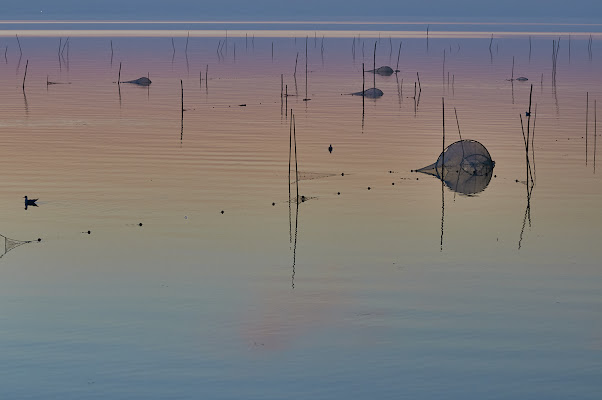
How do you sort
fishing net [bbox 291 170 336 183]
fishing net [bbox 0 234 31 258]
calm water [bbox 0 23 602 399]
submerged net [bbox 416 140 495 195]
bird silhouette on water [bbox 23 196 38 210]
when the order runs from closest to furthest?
calm water [bbox 0 23 602 399] → fishing net [bbox 0 234 31 258] → bird silhouette on water [bbox 23 196 38 210] → fishing net [bbox 291 170 336 183] → submerged net [bbox 416 140 495 195]

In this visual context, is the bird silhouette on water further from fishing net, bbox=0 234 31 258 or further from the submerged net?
the submerged net

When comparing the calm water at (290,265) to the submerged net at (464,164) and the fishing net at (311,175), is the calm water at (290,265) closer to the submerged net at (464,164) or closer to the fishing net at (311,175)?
the fishing net at (311,175)

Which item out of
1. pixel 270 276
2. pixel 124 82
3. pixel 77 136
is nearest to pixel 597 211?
pixel 270 276

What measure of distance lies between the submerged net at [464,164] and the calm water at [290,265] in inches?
16.5

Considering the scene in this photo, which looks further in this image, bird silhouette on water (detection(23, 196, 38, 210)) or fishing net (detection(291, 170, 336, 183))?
fishing net (detection(291, 170, 336, 183))

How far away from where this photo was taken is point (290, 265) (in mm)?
13688

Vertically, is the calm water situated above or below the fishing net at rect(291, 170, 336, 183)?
below

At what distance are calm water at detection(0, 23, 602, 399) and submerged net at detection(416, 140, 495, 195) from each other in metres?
0.42

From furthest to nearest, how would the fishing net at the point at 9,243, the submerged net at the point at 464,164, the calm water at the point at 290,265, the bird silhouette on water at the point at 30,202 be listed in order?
the submerged net at the point at 464,164 → the bird silhouette on water at the point at 30,202 → the fishing net at the point at 9,243 → the calm water at the point at 290,265

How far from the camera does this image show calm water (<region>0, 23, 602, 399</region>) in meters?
9.86

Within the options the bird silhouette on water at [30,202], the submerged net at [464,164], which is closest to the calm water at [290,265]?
the bird silhouette on water at [30,202]

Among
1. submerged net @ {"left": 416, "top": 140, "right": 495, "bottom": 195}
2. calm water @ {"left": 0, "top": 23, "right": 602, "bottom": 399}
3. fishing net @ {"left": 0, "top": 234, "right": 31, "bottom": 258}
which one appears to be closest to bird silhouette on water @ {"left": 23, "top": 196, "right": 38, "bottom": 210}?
calm water @ {"left": 0, "top": 23, "right": 602, "bottom": 399}

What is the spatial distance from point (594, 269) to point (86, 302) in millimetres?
5730

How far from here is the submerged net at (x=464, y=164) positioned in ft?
67.3
